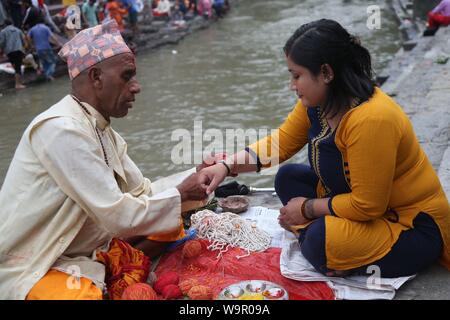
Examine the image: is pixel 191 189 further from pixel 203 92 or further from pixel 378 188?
pixel 203 92

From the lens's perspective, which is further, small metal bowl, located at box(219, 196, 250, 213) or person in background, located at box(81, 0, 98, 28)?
person in background, located at box(81, 0, 98, 28)

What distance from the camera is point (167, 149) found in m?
7.45

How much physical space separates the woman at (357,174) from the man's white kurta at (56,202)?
610mm

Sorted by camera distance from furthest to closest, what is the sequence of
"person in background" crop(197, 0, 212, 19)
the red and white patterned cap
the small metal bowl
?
1. "person in background" crop(197, 0, 212, 19)
2. the small metal bowl
3. the red and white patterned cap

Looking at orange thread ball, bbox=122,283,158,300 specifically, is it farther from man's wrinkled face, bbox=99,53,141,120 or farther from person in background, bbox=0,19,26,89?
person in background, bbox=0,19,26,89

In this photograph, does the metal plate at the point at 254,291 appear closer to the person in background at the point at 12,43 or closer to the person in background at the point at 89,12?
the person in background at the point at 12,43

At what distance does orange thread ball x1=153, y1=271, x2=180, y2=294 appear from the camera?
2.84 meters

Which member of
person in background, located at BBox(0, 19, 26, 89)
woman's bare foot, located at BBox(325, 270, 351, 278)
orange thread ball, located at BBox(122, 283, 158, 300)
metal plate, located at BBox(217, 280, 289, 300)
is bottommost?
person in background, located at BBox(0, 19, 26, 89)

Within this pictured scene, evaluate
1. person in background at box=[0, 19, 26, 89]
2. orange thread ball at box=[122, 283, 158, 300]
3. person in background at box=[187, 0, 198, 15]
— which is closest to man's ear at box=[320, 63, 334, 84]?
orange thread ball at box=[122, 283, 158, 300]

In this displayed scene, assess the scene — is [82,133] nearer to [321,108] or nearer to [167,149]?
[321,108]

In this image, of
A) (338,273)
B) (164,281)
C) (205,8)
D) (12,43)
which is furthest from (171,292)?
(205,8)

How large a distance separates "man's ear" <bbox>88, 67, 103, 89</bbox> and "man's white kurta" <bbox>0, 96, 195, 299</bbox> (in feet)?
0.50
